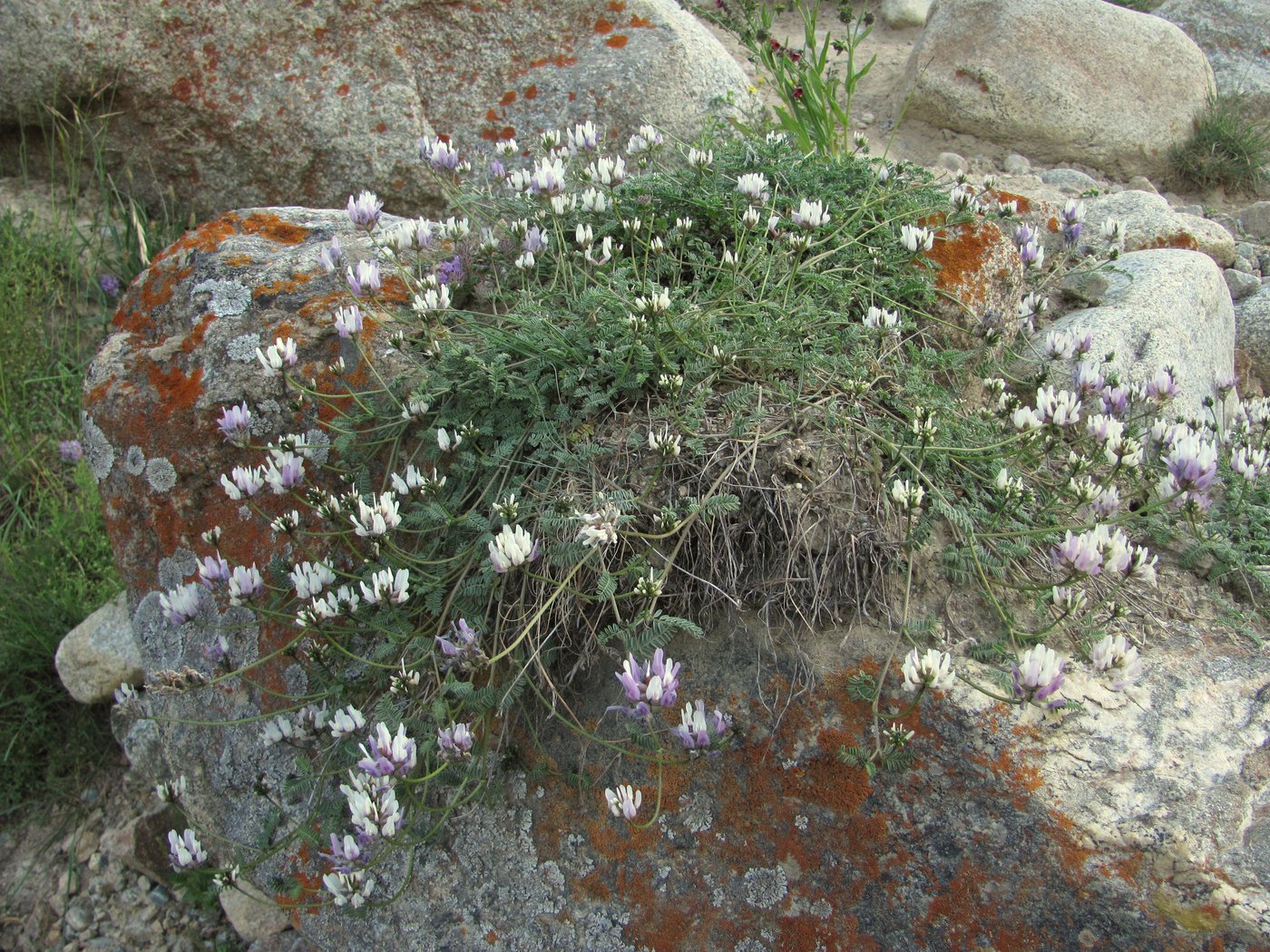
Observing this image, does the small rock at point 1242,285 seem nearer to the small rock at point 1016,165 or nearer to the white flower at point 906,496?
the small rock at point 1016,165

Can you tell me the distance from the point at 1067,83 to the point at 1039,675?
556 centimetres

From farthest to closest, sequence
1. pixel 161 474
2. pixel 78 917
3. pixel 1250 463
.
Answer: pixel 78 917 < pixel 161 474 < pixel 1250 463

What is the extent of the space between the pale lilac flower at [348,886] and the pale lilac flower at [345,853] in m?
0.02

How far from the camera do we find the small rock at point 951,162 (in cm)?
591

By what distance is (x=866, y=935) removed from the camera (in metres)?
2.13

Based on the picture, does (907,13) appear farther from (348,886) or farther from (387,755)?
(348,886)

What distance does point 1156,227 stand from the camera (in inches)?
182

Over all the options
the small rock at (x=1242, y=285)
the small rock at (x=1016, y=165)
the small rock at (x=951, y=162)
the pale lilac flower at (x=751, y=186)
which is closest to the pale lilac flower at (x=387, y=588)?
the pale lilac flower at (x=751, y=186)

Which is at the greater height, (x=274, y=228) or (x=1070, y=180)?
(x=274, y=228)

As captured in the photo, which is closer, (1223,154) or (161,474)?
(161,474)

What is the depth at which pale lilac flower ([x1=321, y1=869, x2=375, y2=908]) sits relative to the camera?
7.44 feet

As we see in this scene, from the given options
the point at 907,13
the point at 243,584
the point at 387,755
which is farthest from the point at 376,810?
the point at 907,13

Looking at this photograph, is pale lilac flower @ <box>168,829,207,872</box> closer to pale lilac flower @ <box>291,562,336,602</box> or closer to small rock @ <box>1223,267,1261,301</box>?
pale lilac flower @ <box>291,562,336,602</box>

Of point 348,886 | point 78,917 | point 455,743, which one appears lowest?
point 78,917
